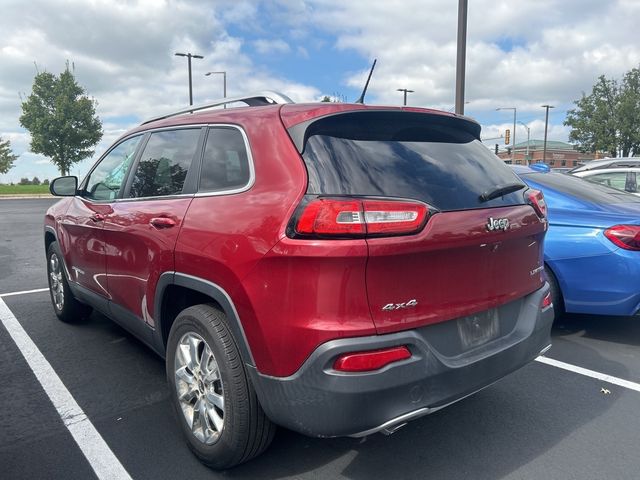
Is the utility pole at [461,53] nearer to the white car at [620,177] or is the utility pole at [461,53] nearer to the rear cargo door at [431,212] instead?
the white car at [620,177]

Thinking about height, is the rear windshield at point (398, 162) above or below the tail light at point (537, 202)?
above

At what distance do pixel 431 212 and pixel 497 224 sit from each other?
0.45m

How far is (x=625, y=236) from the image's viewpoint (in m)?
4.15

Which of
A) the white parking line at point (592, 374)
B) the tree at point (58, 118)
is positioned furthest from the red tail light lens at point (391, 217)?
the tree at point (58, 118)

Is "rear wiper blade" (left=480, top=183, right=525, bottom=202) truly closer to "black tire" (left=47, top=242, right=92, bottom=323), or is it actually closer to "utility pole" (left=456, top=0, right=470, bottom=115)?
"black tire" (left=47, top=242, right=92, bottom=323)

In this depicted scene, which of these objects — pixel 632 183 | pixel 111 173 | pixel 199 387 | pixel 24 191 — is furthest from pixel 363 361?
pixel 24 191

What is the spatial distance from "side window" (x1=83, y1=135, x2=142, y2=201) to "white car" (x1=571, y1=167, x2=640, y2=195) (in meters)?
6.92

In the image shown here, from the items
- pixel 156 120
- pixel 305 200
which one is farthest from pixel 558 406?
pixel 156 120

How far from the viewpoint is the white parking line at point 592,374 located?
368cm

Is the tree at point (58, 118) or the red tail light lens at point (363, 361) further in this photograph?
the tree at point (58, 118)

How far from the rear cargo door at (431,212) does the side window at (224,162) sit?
1.39ft

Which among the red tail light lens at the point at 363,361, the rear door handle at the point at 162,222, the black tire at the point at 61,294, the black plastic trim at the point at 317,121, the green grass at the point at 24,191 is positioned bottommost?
the green grass at the point at 24,191

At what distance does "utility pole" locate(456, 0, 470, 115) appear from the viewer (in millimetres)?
11094

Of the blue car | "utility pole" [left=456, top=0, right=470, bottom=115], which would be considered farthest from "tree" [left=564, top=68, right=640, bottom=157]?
the blue car
